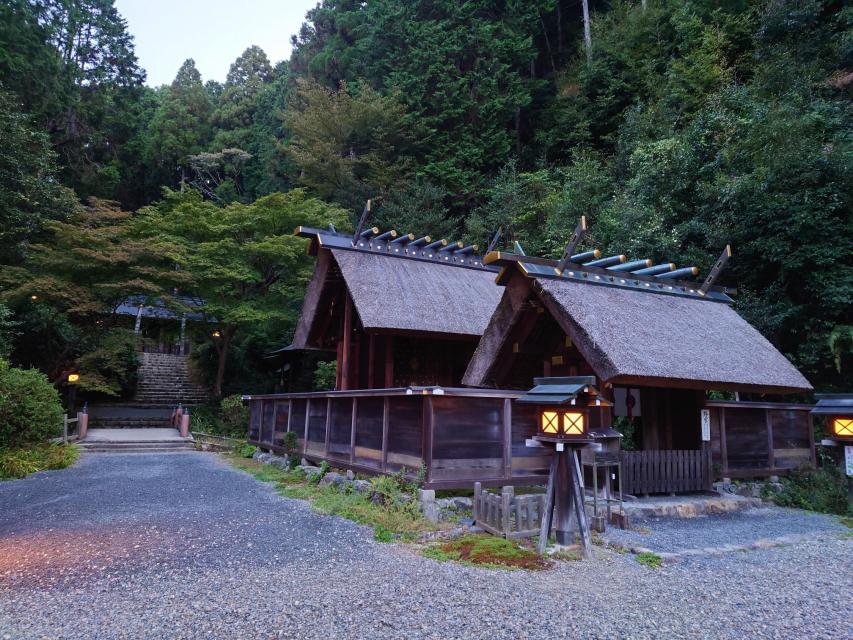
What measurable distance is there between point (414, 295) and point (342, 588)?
8.20 meters

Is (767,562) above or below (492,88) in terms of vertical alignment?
below

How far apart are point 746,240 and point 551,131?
40.9 feet

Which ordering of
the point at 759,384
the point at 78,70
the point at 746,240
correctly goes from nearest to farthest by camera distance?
the point at 759,384, the point at 746,240, the point at 78,70

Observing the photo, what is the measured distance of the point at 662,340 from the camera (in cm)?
769

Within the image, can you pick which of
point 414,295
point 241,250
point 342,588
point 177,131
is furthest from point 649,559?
point 177,131

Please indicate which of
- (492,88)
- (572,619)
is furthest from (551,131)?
(572,619)

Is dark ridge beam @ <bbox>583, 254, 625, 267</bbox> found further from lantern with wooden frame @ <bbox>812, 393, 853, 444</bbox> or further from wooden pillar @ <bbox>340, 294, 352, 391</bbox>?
wooden pillar @ <bbox>340, 294, 352, 391</bbox>

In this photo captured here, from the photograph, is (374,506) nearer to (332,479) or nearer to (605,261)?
(332,479)

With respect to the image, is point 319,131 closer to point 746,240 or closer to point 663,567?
point 746,240

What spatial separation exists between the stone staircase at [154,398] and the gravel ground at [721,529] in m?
20.1

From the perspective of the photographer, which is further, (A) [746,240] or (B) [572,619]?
(A) [746,240]

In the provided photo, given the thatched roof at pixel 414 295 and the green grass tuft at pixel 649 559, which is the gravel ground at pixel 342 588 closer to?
the green grass tuft at pixel 649 559

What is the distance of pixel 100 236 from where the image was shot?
1788cm

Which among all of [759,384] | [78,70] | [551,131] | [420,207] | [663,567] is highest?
[78,70]
